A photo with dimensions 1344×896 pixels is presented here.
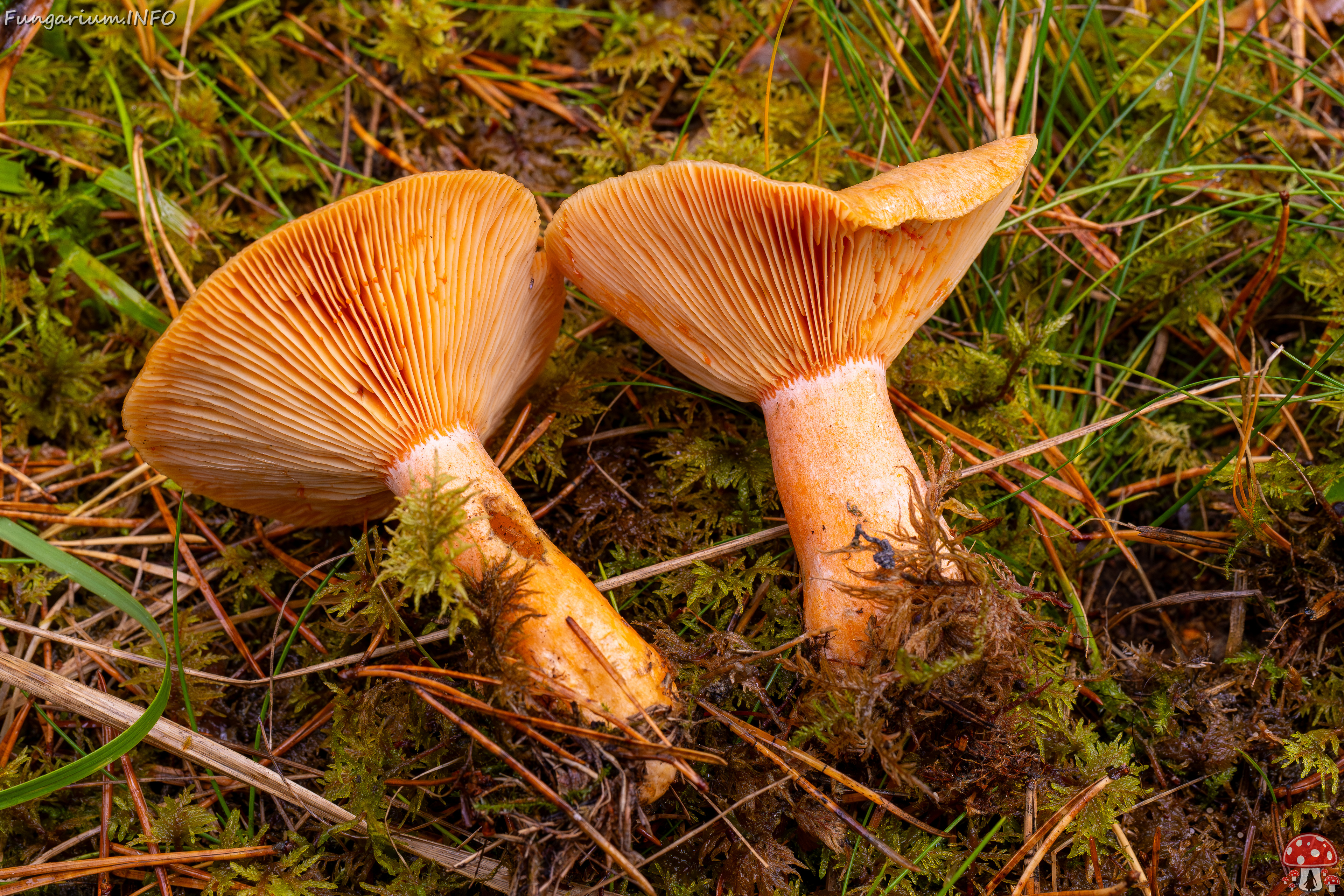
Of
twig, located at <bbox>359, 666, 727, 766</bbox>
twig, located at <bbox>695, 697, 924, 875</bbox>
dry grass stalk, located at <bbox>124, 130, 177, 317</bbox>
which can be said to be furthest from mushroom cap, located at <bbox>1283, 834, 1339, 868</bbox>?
dry grass stalk, located at <bbox>124, 130, 177, 317</bbox>

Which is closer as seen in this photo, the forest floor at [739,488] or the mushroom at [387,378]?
the mushroom at [387,378]

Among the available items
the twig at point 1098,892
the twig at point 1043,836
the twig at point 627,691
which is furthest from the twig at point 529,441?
the twig at point 1098,892

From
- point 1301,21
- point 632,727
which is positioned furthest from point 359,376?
point 1301,21

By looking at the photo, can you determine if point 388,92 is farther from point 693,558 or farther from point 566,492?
point 693,558

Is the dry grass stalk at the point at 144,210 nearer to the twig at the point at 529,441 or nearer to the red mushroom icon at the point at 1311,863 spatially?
the twig at the point at 529,441

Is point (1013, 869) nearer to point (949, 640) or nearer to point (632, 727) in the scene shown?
point (949, 640)

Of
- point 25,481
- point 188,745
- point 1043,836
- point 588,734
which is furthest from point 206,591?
point 1043,836
